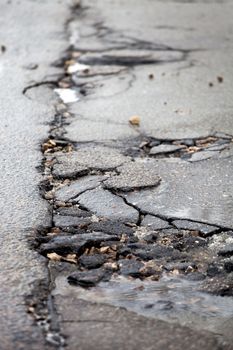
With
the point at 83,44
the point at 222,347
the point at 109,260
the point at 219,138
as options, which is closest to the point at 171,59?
the point at 83,44

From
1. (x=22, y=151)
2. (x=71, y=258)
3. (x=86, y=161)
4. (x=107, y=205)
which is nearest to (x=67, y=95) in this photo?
(x=22, y=151)

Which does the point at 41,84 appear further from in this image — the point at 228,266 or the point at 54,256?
the point at 228,266

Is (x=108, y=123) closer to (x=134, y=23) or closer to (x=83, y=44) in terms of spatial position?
(x=83, y=44)

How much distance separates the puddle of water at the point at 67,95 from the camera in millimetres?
5469

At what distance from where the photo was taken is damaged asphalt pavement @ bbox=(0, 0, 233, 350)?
275 centimetres

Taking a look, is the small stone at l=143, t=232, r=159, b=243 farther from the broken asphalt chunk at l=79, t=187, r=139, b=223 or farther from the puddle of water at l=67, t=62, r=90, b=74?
the puddle of water at l=67, t=62, r=90, b=74

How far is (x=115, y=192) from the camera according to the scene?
3.88 metres

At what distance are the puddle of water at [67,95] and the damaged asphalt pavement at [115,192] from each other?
0.02 m

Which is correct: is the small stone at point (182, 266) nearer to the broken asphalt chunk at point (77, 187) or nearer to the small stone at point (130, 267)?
the small stone at point (130, 267)

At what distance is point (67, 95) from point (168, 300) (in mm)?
2993

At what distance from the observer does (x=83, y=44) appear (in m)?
7.07

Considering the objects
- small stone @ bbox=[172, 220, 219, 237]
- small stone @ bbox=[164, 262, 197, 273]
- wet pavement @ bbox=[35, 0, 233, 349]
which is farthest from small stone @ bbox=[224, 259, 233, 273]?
small stone @ bbox=[172, 220, 219, 237]

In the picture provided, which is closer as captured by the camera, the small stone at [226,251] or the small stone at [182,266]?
the small stone at [182,266]

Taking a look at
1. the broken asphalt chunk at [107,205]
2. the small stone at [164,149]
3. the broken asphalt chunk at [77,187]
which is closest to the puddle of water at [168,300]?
the broken asphalt chunk at [107,205]
